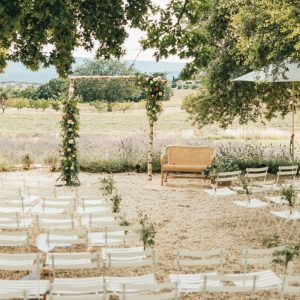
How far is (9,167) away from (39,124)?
17054mm

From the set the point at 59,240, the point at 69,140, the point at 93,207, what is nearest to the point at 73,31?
the point at 93,207

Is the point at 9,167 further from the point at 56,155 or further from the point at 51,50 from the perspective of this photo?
the point at 51,50

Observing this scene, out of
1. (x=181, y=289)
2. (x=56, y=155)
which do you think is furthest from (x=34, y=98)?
(x=181, y=289)

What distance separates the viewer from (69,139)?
13.2 m

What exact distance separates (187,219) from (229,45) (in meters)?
7.91

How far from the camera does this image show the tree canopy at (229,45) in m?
8.51

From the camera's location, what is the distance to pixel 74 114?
43.5 ft

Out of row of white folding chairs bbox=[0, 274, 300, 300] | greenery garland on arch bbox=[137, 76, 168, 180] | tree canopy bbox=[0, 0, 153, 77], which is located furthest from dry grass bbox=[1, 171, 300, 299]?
tree canopy bbox=[0, 0, 153, 77]

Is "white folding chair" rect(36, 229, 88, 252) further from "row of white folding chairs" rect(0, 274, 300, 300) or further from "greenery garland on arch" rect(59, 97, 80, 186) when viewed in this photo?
"greenery garland on arch" rect(59, 97, 80, 186)

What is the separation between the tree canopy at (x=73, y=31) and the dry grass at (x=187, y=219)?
295 cm

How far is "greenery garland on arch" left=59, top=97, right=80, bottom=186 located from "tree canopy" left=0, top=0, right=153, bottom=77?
449 centimetres

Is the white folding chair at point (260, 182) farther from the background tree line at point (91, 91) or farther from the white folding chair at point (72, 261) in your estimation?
the white folding chair at point (72, 261)

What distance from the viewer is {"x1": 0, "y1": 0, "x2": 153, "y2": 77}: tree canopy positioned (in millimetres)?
7122

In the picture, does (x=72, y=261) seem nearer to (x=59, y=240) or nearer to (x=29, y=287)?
(x=59, y=240)
